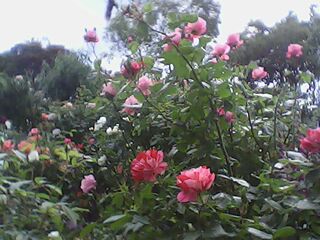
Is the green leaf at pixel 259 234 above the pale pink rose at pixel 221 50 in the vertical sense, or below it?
below

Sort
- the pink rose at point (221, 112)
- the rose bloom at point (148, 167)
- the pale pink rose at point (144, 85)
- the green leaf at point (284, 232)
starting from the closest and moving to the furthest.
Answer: the green leaf at point (284, 232)
the rose bloom at point (148, 167)
the pink rose at point (221, 112)
the pale pink rose at point (144, 85)

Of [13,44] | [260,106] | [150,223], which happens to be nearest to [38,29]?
[13,44]

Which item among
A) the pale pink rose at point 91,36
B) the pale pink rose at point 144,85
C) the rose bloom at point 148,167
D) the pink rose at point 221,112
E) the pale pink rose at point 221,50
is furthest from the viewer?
the pale pink rose at point 91,36

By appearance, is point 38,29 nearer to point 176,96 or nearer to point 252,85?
point 252,85

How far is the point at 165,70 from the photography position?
1417 millimetres

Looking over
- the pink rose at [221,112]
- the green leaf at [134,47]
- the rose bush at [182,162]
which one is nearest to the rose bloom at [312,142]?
the rose bush at [182,162]

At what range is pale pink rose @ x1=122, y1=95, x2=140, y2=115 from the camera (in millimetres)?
1366

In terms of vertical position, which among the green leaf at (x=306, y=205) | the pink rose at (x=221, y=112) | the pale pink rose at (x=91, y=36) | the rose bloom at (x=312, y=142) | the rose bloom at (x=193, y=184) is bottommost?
the green leaf at (x=306, y=205)

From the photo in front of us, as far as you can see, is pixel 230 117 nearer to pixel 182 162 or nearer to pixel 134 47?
pixel 182 162

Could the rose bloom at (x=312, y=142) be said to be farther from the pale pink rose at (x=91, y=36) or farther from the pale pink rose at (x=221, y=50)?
the pale pink rose at (x=91, y=36)

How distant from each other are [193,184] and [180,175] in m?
0.05

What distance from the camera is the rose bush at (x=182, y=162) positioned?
2.90 ft

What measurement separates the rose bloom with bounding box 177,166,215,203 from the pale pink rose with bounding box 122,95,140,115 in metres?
0.52

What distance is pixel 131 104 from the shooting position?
1.40 m
